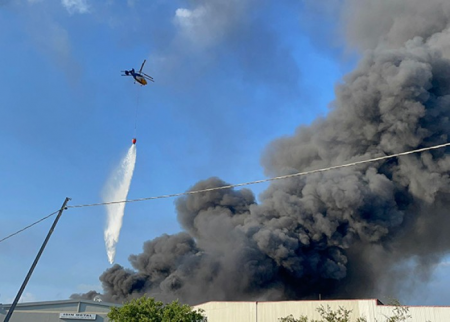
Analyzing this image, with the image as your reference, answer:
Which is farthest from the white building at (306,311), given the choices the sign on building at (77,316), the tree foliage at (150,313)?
the sign on building at (77,316)

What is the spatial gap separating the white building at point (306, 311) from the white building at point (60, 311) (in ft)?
29.1

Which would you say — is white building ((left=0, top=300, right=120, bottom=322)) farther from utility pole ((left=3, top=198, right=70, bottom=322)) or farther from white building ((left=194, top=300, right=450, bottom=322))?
utility pole ((left=3, top=198, right=70, bottom=322))

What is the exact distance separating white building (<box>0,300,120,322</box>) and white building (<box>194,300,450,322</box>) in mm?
8868

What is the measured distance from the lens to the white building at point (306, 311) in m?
22.4

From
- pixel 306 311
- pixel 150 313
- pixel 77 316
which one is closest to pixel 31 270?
pixel 150 313

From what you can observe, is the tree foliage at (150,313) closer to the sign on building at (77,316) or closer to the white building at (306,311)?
the white building at (306,311)

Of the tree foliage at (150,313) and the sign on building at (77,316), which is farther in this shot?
the sign on building at (77,316)

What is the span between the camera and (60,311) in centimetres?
3300

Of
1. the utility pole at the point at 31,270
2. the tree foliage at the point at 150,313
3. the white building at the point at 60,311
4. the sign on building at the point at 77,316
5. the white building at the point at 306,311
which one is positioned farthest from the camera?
the sign on building at the point at 77,316

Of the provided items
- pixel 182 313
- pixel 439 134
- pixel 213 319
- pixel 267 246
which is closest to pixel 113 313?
pixel 182 313

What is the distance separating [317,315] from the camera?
84.4 feet

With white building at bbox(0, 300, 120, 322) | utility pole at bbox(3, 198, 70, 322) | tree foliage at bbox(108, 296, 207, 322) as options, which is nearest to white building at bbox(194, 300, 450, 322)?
tree foliage at bbox(108, 296, 207, 322)

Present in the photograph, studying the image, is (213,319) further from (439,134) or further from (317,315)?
(439,134)

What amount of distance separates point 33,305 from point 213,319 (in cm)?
1434
